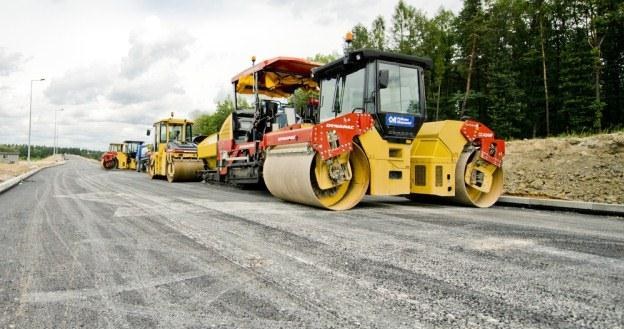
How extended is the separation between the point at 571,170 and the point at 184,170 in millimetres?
11055

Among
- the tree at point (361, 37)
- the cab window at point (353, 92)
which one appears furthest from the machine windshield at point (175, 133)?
the tree at point (361, 37)

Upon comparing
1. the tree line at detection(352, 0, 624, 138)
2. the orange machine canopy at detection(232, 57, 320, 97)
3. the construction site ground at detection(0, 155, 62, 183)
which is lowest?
the construction site ground at detection(0, 155, 62, 183)

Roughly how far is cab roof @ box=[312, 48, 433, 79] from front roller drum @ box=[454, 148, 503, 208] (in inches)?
67.3

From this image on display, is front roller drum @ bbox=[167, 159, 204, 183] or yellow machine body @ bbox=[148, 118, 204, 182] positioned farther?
yellow machine body @ bbox=[148, 118, 204, 182]

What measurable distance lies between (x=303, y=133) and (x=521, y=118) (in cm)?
2531

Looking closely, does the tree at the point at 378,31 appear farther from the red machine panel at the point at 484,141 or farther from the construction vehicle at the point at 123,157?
the red machine panel at the point at 484,141

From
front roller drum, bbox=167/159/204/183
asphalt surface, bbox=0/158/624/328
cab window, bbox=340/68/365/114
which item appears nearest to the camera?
asphalt surface, bbox=0/158/624/328

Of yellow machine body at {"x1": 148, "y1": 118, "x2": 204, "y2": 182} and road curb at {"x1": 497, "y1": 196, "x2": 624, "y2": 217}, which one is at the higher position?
yellow machine body at {"x1": 148, "y1": 118, "x2": 204, "y2": 182}

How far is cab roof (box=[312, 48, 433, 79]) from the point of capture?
22.9ft

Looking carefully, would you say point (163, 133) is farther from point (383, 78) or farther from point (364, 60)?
point (383, 78)

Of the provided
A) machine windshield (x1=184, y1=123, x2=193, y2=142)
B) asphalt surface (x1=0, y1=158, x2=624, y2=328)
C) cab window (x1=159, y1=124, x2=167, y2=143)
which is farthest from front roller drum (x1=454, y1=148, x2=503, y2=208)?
cab window (x1=159, y1=124, x2=167, y2=143)

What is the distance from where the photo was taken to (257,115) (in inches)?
400

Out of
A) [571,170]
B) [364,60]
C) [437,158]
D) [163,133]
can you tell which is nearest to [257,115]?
[364,60]

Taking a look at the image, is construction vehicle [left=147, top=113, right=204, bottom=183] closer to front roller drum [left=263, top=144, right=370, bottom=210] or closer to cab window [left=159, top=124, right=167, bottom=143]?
cab window [left=159, top=124, right=167, bottom=143]
